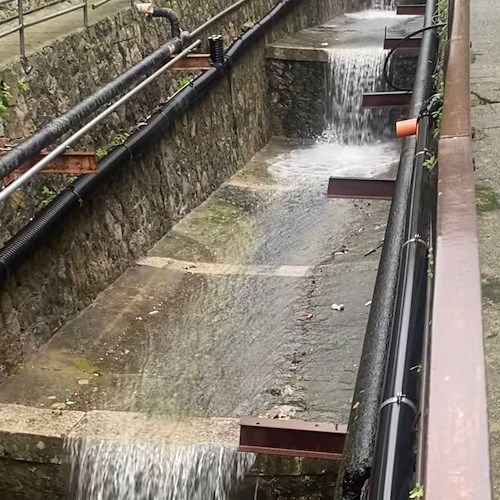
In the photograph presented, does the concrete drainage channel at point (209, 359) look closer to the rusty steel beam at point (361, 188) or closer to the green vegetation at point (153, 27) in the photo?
the rusty steel beam at point (361, 188)

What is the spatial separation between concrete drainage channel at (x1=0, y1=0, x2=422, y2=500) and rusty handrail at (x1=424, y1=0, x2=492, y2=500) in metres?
1.41

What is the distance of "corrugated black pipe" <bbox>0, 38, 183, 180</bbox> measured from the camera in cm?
552

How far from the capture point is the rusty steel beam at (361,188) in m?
7.82

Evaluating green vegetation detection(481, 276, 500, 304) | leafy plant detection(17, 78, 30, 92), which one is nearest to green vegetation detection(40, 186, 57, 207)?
leafy plant detection(17, 78, 30, 92)

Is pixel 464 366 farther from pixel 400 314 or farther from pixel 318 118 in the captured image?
pixel 318 118

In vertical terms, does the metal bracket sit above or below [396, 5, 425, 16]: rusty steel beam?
above

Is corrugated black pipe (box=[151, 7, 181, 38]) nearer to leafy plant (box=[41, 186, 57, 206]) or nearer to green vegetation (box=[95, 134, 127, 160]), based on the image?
green vegetation (box=[95, 134, 127, 160])

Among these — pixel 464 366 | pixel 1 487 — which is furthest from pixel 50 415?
pixel 464 366

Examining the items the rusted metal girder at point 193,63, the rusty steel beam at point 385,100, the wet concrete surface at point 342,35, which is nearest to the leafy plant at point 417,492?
the rusty steel beam at point 385,100

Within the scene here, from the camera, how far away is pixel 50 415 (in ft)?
18.1

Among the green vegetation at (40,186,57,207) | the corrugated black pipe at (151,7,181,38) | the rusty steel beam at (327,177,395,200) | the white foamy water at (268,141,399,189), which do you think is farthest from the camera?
the white foamy water at (268,141,399,189)

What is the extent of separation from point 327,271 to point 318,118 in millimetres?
5818

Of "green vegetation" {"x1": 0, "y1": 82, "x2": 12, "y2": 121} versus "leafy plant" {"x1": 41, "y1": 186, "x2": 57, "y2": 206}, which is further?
"leafy plant" {"x1": 41, "y1": 186, "x2": 57, "y2": 206}

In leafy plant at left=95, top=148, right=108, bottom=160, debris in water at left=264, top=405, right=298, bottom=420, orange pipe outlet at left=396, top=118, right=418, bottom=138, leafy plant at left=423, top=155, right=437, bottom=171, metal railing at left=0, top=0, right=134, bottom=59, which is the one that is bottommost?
debris in water at left=264, top=405, right=298, bottom=420
